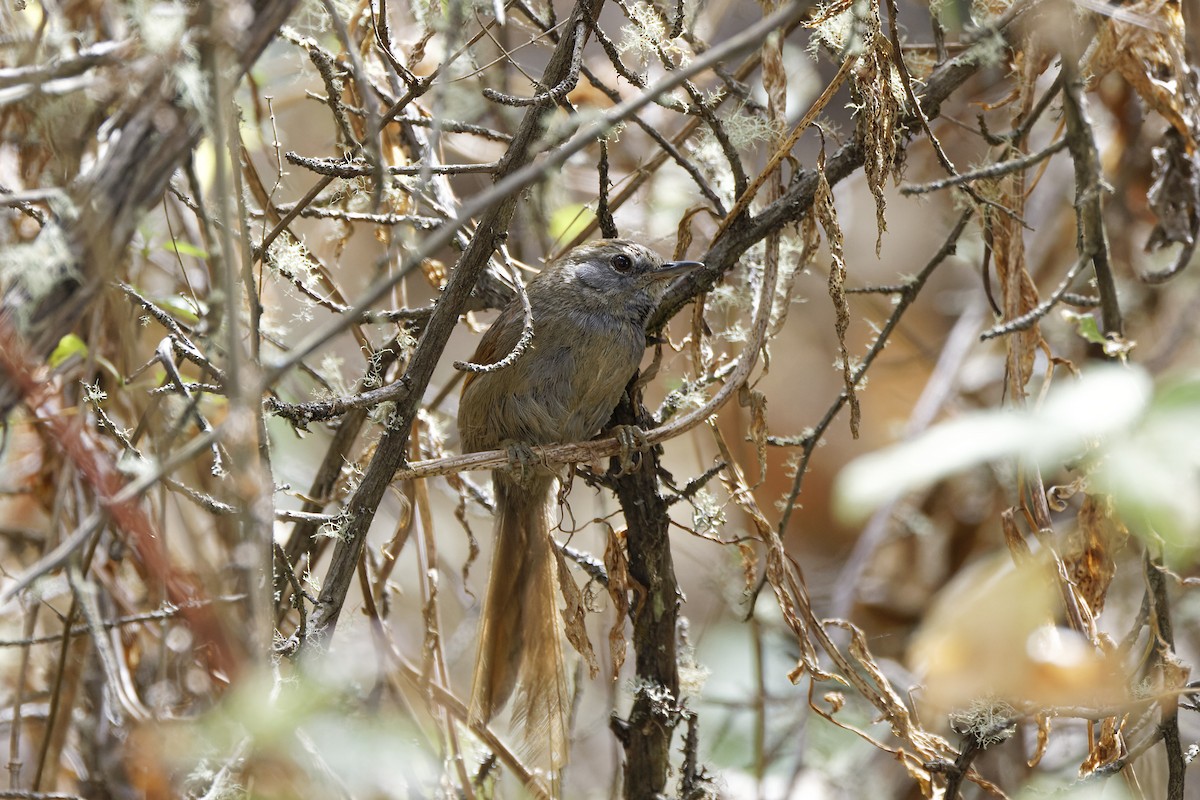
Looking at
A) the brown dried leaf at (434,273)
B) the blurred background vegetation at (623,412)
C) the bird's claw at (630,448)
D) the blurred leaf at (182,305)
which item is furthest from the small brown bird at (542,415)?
the blurred leaf at (182,305)

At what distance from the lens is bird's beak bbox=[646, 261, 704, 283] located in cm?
297

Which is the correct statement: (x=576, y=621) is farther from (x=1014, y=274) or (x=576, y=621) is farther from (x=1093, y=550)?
(x=1014, y=274)

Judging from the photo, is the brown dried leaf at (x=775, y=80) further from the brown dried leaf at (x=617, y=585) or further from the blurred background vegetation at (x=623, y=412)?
the brown dried leaf at (x=617, y=585)

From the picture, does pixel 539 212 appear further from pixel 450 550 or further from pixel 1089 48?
pixel 450 550

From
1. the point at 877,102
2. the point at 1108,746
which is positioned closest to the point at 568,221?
the point at 877,102

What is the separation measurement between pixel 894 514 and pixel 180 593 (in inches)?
136

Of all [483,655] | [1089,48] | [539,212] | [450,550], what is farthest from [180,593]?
[450,550]

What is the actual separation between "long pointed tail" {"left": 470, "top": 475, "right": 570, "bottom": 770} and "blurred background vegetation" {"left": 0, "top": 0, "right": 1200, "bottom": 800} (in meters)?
0.10

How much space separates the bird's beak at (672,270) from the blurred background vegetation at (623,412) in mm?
47

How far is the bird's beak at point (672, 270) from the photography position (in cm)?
297

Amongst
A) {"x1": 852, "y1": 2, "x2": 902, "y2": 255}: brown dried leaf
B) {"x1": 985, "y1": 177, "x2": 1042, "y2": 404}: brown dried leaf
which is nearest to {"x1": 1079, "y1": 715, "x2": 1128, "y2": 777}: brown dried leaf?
{"x1": 985, "y1": 177, "x2": 1042, "y2": 404}: brown dried leaf

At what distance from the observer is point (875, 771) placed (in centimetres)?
423

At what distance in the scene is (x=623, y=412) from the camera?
3.08 m

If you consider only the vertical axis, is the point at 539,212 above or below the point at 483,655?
above
